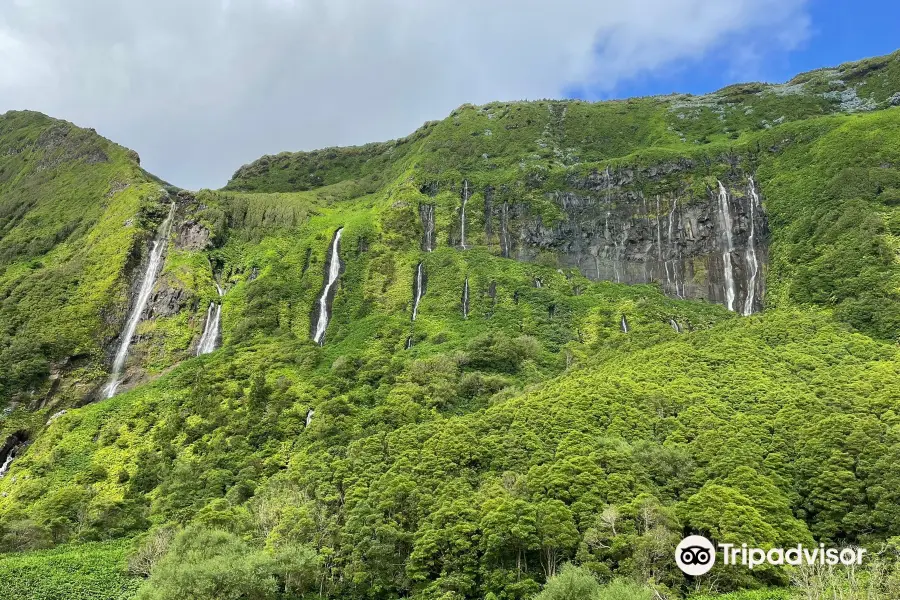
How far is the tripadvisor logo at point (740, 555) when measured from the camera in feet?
120

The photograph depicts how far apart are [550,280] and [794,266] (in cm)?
3845

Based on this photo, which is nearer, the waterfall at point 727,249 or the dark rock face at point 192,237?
the waterfall at point 727,249

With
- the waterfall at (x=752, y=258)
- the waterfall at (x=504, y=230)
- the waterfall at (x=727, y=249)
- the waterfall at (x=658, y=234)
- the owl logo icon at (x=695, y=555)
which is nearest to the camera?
the owl logo icon at (x=695, y=555)

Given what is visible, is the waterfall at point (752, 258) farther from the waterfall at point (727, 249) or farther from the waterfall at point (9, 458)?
the waterfall at point (9, 458)

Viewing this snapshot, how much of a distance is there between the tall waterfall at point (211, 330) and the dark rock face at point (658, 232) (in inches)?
2191

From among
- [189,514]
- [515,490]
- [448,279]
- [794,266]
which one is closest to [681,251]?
[794,266]

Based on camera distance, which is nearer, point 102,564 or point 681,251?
point 102,564

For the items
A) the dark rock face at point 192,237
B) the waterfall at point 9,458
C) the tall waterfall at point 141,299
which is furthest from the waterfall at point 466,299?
the waterfall at point 9,458

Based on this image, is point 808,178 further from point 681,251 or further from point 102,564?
point 102,564

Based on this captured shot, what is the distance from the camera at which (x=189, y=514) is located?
56406 mm

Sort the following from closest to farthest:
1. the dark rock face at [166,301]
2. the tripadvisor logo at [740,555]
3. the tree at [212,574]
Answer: the tripadvisor logo at [740,555] < the tree at [212,574] < the dark rock face at [166,301]

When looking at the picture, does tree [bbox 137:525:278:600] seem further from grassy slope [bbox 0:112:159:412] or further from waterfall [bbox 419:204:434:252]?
waterfall [bbox 419:204:434:252]

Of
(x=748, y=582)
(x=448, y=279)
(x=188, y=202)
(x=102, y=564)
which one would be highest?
(x=188, y=202)

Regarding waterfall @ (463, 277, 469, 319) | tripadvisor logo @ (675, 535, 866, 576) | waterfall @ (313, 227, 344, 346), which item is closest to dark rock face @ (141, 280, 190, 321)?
waterfall @ (313, 227, 344, 346)
